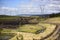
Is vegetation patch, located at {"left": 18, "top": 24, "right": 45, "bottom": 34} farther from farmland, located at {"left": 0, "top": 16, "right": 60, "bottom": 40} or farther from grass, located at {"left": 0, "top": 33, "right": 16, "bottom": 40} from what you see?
grass, located at {"left": 0, "top": 33, "right": 16, "bottom": 40}

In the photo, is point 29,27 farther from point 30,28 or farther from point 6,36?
point 6,36

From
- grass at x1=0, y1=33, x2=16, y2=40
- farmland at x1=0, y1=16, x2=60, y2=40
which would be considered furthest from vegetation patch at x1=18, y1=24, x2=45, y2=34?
grass at x1=0, y1=33, x2=16, y2=40

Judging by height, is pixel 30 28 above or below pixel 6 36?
above

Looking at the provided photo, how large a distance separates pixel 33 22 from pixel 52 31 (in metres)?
0.44

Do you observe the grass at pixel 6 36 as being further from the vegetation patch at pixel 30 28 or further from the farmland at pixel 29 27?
the vegetation patch at pixel 30 28

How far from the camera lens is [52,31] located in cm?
277

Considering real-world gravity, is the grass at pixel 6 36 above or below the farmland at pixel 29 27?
below

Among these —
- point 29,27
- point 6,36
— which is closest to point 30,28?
point 29,27

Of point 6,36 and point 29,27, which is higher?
point 29,27

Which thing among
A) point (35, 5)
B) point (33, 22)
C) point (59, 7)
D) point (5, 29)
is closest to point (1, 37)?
point (5, 29)

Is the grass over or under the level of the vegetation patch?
under

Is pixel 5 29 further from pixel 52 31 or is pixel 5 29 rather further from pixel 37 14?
pixel 52 31

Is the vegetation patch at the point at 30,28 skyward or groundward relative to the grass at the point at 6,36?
skyward

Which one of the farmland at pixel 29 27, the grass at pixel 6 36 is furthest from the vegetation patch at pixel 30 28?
the grass at pixel 6 36
